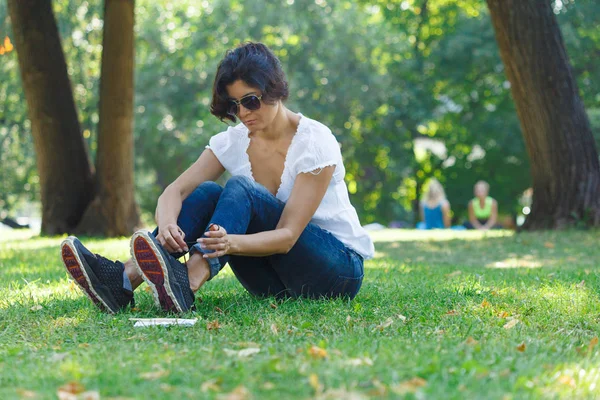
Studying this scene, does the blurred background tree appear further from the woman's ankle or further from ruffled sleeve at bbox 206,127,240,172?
the woman's ankle

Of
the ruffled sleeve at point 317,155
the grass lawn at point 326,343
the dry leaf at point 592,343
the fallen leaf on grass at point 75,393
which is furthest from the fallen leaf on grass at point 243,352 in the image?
the dry leaf at point 592,343

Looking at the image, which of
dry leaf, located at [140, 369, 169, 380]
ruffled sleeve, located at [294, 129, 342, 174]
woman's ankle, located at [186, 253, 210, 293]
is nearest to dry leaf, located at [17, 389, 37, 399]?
dry leaf, located at [140, 369, 169, 380]

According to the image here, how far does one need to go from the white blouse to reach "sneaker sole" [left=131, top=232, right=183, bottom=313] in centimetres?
85

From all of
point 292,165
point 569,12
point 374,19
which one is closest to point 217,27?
point 374,19

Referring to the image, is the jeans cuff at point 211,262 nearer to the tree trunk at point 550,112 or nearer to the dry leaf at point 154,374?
the dry leaf at point 154,374

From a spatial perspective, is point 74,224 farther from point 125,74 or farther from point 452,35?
point 452,35

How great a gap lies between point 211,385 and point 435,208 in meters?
14.3

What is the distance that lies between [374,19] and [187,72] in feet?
25.9

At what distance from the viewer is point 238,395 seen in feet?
8.33

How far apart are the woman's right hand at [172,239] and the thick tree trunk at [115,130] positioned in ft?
27.7

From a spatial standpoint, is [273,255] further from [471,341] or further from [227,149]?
[471,341]

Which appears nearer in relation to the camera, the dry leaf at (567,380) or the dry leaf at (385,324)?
the dry leaf at (567,380)

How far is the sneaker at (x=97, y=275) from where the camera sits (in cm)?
396

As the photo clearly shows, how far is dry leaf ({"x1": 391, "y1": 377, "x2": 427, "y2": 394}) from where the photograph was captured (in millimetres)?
2575
